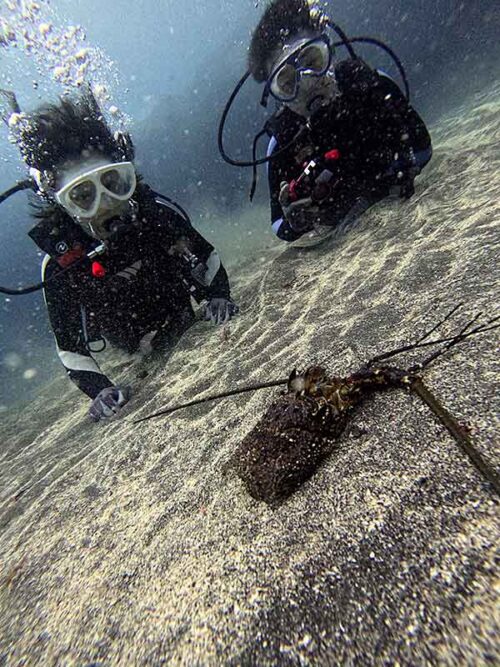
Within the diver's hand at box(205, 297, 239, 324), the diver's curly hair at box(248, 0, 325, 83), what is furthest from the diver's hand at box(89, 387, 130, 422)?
the diver's curly hair at box(248, 0, 325, 83)

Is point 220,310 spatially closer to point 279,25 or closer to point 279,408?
point 279,408

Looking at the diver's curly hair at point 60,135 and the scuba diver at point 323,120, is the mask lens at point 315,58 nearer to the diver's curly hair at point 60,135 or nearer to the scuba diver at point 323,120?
the scuba diver at point 323,120

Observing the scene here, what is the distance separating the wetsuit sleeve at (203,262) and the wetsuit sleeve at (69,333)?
1.47 meters

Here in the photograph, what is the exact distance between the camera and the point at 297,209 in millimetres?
4625

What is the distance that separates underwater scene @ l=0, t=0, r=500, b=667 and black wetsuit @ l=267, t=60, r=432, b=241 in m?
0.03

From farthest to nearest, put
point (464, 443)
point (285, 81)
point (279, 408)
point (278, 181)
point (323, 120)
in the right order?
point (278, 181), point (323, 120), point (285, 81), point (279, 408), point (464, 443)

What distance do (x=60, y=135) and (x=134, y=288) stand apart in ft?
6.21

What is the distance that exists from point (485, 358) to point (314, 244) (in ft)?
13.1

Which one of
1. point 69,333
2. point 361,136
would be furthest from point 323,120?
point 69,333

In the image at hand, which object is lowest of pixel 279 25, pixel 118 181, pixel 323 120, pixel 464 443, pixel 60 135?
pixel 464 443

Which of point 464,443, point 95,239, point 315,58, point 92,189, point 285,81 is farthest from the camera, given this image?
point 285,81

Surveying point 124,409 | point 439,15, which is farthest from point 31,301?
point 439,15

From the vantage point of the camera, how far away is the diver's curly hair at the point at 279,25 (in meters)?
4.69

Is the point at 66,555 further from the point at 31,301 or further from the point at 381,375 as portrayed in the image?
the point at 31,301
